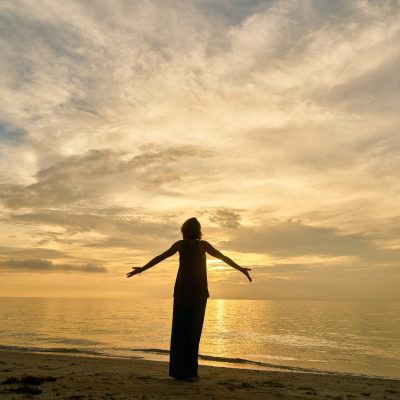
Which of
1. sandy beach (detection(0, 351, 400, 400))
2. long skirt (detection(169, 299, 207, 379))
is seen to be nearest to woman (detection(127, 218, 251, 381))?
long skirt (detection(169, 299, 207, 379))

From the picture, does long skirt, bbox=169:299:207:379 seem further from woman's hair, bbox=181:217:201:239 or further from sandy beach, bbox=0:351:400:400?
woman's hair, bbox=181:217:201:239

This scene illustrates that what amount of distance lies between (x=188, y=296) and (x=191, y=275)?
0.44 meters

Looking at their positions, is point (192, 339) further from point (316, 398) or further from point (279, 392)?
point (316, 398)

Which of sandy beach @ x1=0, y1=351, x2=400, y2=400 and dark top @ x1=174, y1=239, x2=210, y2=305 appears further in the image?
dark top @ x1=174, y1=239, x2=210, y2=305

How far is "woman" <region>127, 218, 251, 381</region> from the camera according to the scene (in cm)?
821

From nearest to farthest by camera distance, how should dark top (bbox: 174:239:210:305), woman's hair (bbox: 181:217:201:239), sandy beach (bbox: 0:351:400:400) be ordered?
sandy beach (bbox: 0:351:400:400)
dark top (bbox: 174:239:210:305)
woman's hair (bbox: 181:217:201:239)

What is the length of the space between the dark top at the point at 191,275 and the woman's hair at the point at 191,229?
0.11 meters

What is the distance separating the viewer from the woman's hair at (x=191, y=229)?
8.68 metres

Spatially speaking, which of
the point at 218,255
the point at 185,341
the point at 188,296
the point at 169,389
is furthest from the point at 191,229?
Result: the point at 169,389

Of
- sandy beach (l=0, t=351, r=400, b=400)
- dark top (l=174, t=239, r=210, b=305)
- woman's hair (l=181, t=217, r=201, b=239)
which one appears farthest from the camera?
woman's hair (l=181, t=217, r=201, b=239)

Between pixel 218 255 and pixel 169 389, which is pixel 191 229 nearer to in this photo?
pixel 218 255

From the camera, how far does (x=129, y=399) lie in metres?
6.39

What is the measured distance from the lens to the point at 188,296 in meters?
8.30

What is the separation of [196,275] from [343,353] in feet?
123
